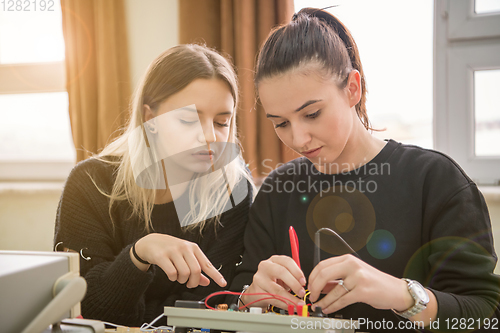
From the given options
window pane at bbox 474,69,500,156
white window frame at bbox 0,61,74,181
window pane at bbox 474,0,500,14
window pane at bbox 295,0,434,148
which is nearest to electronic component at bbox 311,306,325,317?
window pane at bbox 295,0,434,148

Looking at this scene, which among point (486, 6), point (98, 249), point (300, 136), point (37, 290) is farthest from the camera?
point (486, 6)

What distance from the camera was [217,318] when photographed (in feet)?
1.86

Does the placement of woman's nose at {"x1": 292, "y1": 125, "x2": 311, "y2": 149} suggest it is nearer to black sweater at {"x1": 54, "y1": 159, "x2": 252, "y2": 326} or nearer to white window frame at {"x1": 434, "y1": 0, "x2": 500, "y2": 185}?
black sweater at {"x1": 54, "y1": 159, "x2": 252, "y2": 326}

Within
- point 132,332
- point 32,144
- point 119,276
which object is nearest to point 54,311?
point 132,332

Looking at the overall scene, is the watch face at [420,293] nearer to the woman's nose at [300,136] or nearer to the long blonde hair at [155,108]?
the woman's nose at [300,136]

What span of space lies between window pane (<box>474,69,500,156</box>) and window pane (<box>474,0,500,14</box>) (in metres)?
0.26

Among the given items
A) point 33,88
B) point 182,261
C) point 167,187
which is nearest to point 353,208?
point 182,261

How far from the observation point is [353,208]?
100 cm

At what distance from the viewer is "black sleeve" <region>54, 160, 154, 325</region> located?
91 cm

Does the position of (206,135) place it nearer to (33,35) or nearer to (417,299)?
(417,299)

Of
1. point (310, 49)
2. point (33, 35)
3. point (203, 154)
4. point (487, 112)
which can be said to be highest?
point (33, 35)

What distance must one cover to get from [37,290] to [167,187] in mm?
732

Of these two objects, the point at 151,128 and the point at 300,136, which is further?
the point at 151,128

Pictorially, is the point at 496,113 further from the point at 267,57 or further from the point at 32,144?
the point at 32,144
